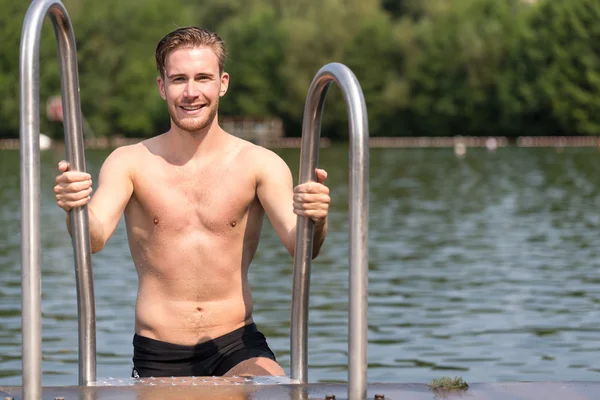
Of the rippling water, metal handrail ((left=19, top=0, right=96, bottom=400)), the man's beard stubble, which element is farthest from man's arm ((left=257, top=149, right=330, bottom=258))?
the rippling water

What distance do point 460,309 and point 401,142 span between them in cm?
10175

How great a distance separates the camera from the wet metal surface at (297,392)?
4895 mm

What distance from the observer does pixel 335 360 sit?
1502 centimetres

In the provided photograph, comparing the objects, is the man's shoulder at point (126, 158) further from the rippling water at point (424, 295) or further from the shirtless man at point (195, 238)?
the rippling water at point (424, 295)

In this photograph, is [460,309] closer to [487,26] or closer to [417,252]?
[417,252]

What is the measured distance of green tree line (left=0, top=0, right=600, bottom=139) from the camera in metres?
113

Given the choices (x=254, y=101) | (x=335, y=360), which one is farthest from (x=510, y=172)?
(x=254, y=101)

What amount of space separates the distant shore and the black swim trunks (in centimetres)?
10258

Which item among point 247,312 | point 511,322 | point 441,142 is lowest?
point 247,312

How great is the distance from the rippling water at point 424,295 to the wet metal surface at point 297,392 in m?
8.80

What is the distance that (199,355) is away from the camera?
6219 mm

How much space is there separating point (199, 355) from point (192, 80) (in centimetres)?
126

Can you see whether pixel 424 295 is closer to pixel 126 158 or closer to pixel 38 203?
pixel 126 158

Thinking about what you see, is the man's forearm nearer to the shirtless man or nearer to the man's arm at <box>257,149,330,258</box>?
the shirtless man
